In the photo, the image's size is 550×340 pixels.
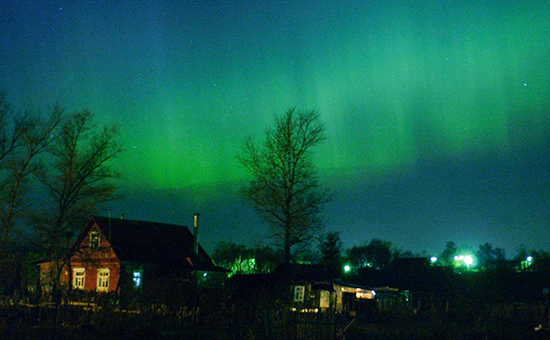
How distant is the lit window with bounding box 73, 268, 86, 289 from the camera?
168 feet

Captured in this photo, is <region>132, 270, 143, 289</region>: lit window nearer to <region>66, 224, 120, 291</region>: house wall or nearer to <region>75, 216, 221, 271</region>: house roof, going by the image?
<region>75, 216, 221, 271</region>: house roof

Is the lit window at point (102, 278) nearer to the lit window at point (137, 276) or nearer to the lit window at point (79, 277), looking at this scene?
the lit window at point (79, 277)

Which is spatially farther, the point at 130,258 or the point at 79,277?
the point at 79,277

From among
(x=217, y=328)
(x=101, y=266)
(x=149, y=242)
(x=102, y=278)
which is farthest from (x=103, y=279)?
(x=217, y=328)

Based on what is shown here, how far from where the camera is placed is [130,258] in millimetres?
49250

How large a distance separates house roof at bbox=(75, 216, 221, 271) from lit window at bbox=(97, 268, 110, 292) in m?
2.14

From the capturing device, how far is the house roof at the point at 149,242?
5062 centimetres

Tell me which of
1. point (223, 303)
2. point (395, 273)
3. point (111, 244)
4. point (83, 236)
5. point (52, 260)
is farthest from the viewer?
point (395, 273)

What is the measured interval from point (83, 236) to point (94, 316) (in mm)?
29459

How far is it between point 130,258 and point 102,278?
3211 millimetres

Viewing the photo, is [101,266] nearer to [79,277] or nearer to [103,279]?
[103,279]

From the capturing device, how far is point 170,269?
51.2 metres

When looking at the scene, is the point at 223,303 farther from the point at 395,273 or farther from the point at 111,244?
the point at 395,273

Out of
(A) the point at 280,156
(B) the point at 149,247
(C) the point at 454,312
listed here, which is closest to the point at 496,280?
(C) the point at 454,312
